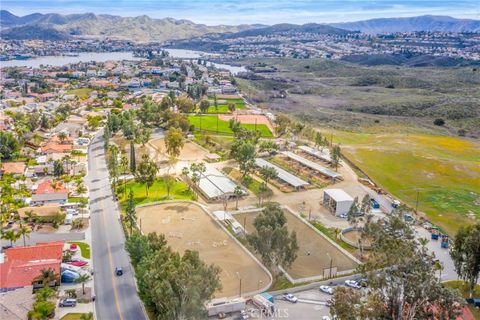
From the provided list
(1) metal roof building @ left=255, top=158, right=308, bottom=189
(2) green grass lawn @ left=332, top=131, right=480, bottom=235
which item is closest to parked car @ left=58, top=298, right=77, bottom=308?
(1) metal roof building @ left=255, top=158, right=308, bottom=189

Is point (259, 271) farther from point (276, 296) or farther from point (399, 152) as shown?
point (399, 152)

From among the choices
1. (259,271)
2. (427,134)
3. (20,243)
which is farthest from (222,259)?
(427,134)

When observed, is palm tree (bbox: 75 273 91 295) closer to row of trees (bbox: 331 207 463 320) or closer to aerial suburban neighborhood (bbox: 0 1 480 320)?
aerial suburban neighborhood (bbox: 0 1 480 320)

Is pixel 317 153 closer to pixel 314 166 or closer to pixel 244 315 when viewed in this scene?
pixel 314 166

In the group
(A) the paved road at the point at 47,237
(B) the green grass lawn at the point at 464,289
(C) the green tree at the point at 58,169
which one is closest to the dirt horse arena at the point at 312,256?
(B) the green grass lawn at the point at 464,289

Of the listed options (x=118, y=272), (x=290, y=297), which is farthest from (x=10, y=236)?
(x=290, y=297)

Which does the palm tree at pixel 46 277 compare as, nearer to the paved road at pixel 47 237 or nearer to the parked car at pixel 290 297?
the paved road at pixel 47 237
